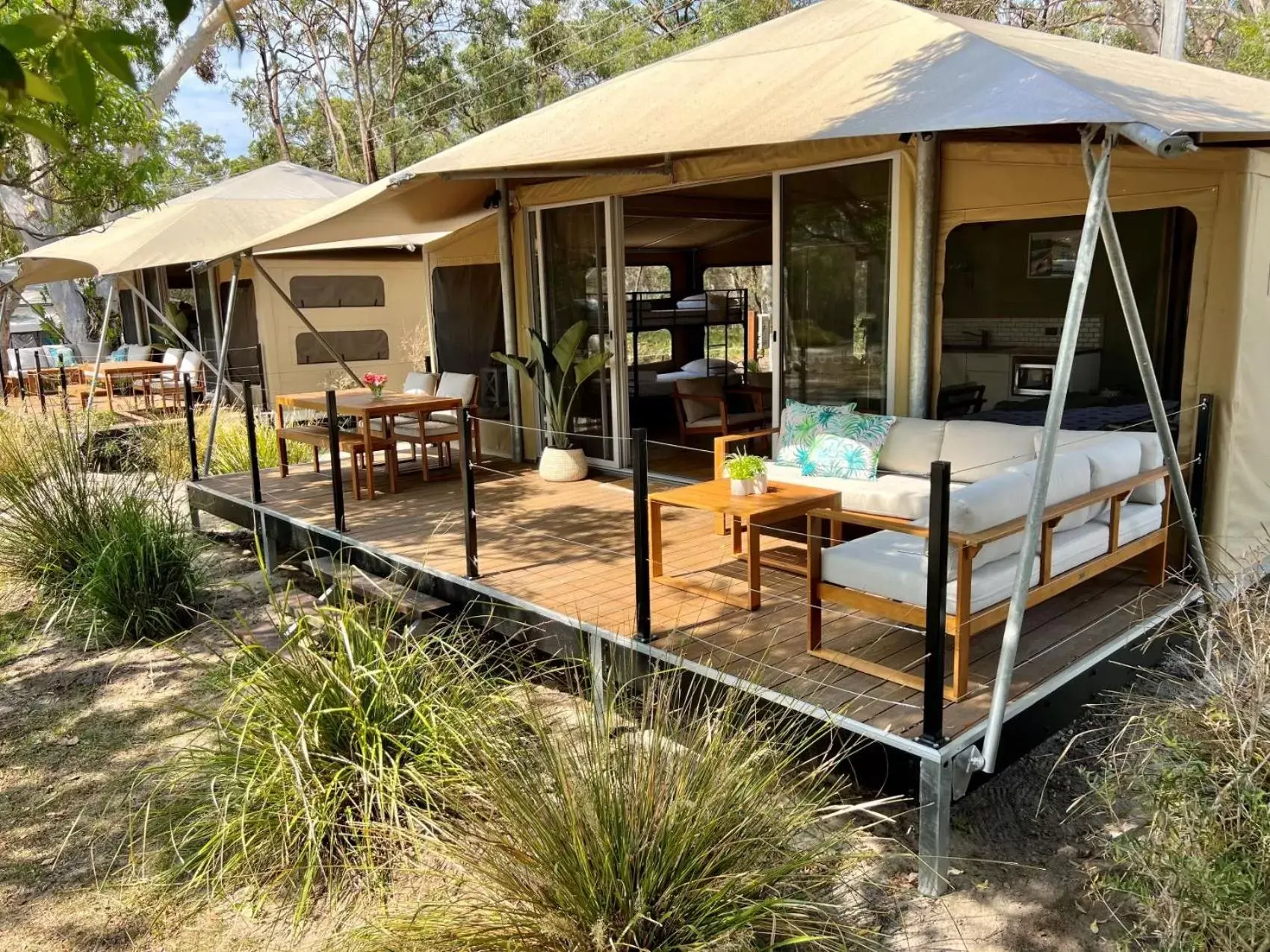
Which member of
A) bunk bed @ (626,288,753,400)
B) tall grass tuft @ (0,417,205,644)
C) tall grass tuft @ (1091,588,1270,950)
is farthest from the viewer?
bunk bed @ (626,288,753,400)

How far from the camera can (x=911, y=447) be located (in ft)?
17.4

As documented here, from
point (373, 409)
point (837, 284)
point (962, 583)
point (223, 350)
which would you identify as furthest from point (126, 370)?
point (962, 583)

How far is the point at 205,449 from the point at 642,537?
6597 millimetres

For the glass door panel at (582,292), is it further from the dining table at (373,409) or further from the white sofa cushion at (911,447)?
the white sofa cushion at (911,447)

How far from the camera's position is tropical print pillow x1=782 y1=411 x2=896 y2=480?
526cm

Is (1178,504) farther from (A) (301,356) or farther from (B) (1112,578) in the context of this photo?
(A) (301,356)

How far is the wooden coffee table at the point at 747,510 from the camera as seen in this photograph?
416 cm

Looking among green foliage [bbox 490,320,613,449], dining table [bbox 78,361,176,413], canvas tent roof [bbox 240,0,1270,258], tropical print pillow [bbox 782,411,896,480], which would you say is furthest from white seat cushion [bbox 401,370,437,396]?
dining table [bbox 78,361,176,413]

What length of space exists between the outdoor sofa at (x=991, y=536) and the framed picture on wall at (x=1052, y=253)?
1088 millimetres

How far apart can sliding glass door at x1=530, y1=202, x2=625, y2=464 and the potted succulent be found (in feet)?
9.72

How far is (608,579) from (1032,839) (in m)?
2.20

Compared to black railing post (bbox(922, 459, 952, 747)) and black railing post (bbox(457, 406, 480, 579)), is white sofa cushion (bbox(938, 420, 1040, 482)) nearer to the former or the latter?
black railing post (bbox(922, 459, 952, 747))

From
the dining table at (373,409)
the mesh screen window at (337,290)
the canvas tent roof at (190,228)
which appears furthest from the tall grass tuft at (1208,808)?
the mesh screen window at (337,290)

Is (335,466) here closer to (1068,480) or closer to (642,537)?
(642,537)
